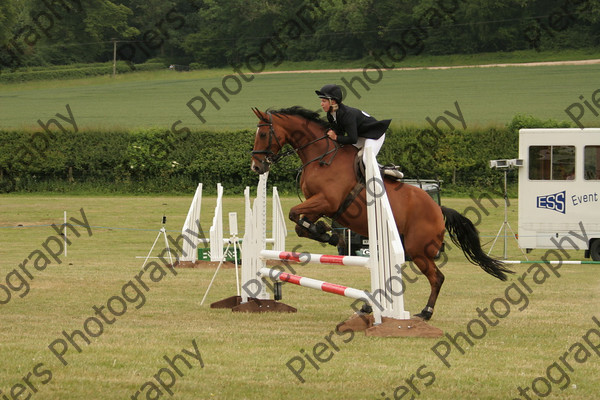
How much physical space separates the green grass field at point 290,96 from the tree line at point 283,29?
9.58 feet

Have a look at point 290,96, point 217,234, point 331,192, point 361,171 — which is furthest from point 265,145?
point 290,96

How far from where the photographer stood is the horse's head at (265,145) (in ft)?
29.6

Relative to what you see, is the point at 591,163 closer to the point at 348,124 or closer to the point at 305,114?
the point at 305,114

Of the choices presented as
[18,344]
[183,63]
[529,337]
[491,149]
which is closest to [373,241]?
[529,337]

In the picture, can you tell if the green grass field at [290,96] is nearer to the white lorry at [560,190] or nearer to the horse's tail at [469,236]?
the white lorry at [560,190]

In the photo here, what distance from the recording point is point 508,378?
242 inches

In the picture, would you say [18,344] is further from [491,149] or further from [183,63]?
[183,63]

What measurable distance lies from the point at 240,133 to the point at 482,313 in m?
28.5

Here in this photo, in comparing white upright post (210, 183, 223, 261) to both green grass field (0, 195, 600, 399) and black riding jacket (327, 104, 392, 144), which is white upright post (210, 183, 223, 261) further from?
black riding jacket (327, 104, 392, 144)

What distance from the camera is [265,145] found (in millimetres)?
9023

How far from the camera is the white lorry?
62.8 feet

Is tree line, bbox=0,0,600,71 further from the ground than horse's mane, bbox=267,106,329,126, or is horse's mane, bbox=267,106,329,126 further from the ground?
tree line, bbox=0,0,600,71

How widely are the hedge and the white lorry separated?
1517 cm

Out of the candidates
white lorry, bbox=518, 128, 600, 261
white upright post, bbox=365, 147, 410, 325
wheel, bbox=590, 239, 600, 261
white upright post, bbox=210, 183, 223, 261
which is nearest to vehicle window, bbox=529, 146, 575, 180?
white lorry, bbox=518, 128, 600, 261
